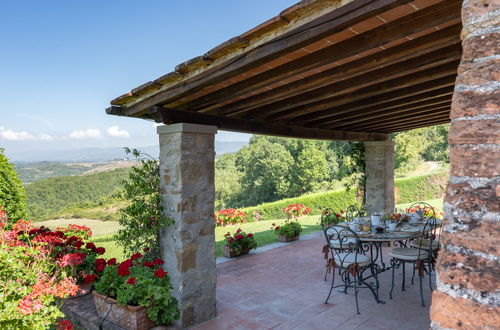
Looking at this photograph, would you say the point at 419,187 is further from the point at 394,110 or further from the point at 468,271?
the point at 468,271

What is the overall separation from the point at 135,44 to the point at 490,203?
2328 centimetres

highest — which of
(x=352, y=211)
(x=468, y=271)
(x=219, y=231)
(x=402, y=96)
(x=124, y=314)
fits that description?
(x=402, y=96)

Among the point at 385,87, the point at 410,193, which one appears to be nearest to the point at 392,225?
the point at 385,87

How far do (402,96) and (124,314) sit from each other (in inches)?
135

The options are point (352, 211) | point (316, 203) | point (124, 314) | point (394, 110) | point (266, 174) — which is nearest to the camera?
point (124, 314)

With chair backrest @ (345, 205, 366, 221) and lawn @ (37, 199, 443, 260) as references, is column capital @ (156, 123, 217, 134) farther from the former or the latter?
chair backrest @ (345, 205, 366, 221)

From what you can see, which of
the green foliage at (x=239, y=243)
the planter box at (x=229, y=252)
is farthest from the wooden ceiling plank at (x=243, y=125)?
the planter box at (x=229, y=252)

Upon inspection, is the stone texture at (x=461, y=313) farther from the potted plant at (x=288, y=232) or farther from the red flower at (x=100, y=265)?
the potted plant at (x=288, y=232)

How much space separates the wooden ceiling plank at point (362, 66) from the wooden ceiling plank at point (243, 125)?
14cm

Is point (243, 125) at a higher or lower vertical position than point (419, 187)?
higher

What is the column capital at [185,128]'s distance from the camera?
10.1 feet

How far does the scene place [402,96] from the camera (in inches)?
124

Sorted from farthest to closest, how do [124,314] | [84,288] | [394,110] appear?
[394,110] → [84,288] → [124,314]

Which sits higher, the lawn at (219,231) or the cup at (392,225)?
the cup at (392,225)
